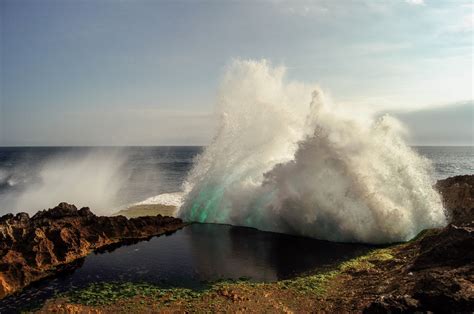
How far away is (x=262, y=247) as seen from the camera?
2453 cm

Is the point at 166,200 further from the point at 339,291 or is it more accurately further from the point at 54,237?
the point at 339,291

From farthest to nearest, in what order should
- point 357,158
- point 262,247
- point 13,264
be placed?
point 357,158 → point 262,247 → point 13,264

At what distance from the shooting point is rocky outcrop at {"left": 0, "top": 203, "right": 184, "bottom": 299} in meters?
19.0

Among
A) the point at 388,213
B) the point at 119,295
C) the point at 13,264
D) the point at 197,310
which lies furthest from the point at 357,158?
the point at 13,264

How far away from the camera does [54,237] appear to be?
2345 cm

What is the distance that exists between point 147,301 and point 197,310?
2705 mm

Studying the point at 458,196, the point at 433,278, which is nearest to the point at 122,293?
the point at 433,278

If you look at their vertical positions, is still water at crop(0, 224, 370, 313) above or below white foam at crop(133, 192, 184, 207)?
below

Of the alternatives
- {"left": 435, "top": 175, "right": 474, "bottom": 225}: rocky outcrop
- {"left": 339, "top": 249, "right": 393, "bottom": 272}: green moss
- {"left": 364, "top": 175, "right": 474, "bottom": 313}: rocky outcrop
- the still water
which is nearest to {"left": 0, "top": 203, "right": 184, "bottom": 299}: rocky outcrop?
the still water

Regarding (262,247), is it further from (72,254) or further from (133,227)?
(72,254)

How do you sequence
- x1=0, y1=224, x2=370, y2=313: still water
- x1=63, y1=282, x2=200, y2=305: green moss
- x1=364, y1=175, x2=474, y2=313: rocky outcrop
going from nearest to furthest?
x1=364, y1=175, x2=474, y2=313: rocky outcrop, x1=63, y1=282, x2=200, y2=305: green moss, x1=0, y1=224, x2=370, y2=313: still water

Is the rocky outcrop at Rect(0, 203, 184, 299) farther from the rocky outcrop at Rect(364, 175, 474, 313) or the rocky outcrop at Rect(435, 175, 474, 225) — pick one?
the rocky outcrop at Rect(435, 175, 474, 225)

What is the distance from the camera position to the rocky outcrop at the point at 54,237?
1905cm

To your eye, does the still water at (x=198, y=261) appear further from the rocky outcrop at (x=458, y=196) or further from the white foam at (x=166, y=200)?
the white foam at (x=166, y=200)
